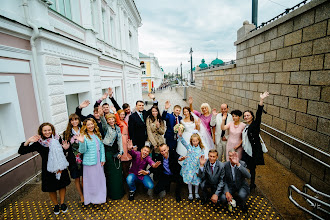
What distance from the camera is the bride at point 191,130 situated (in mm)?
4516

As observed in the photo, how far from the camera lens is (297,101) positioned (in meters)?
4.14

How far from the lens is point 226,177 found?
3338 mm

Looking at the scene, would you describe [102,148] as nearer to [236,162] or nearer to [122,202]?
[122,202]

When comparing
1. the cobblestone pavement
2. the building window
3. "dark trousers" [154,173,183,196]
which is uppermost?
the building window

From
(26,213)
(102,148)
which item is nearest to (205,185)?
(102,148)

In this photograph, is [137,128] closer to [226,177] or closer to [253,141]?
[226,177]

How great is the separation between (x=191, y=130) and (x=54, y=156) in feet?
10.1

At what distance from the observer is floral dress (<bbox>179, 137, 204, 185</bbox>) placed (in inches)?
141

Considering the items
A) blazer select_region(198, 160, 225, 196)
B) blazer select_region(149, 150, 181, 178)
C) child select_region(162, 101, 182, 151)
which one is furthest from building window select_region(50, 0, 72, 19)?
blazer select_region(198, 160, 225, 196)

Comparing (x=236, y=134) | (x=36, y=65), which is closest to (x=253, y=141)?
(x=236, y=134)

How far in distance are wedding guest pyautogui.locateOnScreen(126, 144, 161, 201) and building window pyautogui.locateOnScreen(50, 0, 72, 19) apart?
549 cm

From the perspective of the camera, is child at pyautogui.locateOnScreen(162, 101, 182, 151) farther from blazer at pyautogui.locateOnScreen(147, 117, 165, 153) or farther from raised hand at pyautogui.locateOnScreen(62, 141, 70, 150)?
raised hand at pyautogui.locateOnScreen(62, 141, 70, 150)

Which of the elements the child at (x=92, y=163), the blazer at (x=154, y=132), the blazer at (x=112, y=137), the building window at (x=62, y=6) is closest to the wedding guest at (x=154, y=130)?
the blazer at (x=154, y=132)

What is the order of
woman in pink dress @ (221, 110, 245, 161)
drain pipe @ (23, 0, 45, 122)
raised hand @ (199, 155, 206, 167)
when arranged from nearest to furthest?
raised hand @ (199, 155, 206, 167)
woman in pink dress @ (221, 110, 245, 161)
drain pipe @ (23, 0, 45, 122)
